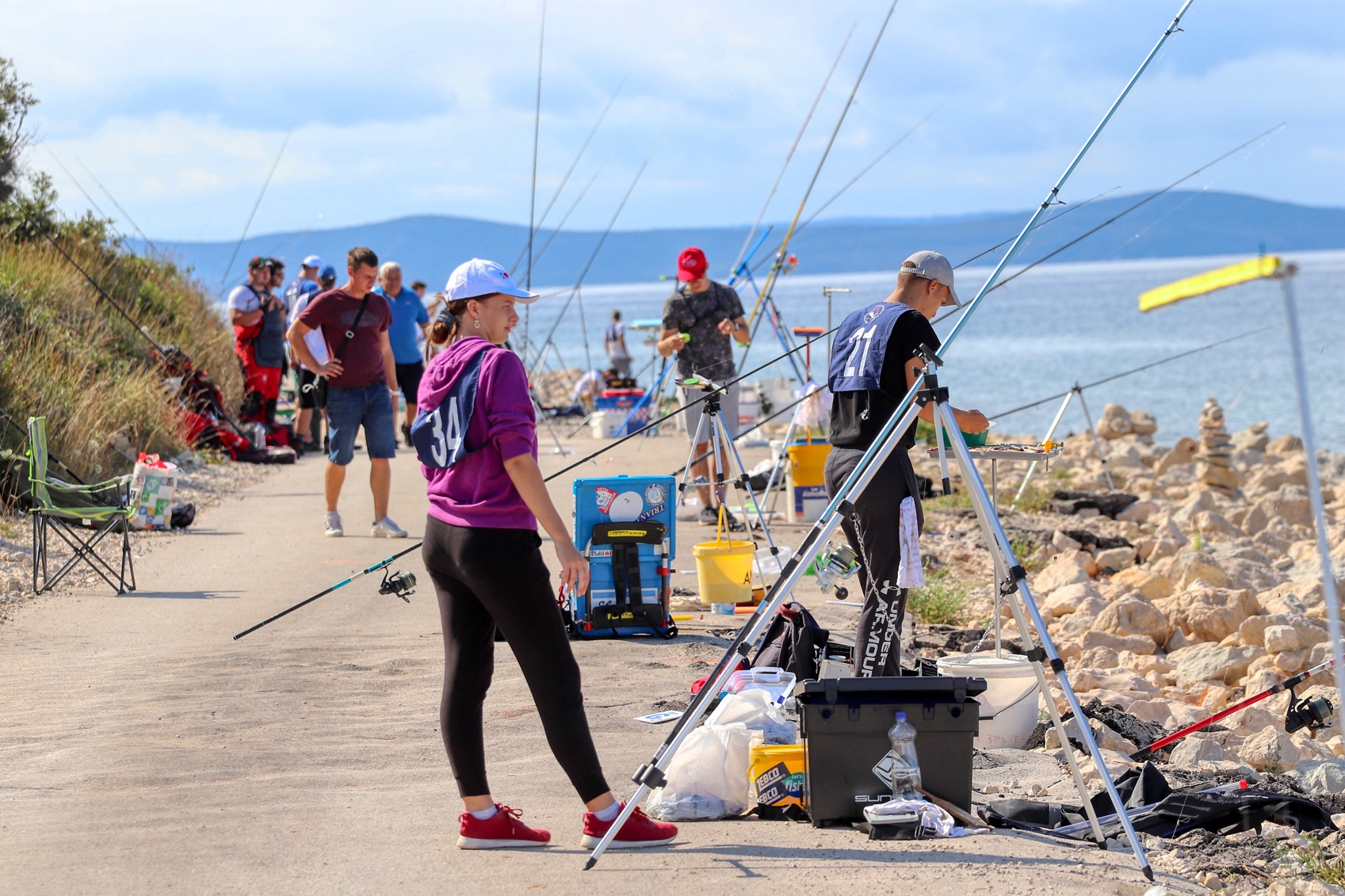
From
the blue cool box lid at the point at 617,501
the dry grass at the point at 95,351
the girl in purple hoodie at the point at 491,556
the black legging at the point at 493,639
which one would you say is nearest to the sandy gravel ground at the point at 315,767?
the girl in purple hoodie at the point at 491,556

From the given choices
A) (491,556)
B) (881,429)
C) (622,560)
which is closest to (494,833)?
(491,556)

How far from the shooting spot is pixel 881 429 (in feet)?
14.4

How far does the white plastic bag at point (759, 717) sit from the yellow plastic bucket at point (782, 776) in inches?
6.3

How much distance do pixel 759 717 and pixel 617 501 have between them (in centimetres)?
213

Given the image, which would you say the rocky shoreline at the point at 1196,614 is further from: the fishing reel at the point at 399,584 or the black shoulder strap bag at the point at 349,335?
the black shoulder strap bag at the point at 349,335

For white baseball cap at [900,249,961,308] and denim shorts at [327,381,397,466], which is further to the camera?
denim shorts at [327,381,397,466]

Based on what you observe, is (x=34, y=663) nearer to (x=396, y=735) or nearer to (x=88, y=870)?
(x=396, y=735)

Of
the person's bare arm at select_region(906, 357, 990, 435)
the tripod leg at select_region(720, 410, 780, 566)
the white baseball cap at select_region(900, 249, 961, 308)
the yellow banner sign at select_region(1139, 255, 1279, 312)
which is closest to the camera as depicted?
the yellow banner sign at select_region(1139, 255, 1279, 312)

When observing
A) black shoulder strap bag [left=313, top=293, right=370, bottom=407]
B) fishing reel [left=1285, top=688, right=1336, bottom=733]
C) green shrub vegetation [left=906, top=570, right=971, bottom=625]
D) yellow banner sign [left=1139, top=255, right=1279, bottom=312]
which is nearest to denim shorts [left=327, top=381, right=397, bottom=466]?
black shoulder strap bag [left=313, top=293, right=370, bottom=407]

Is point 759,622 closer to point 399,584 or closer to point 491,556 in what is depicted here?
point 491,556

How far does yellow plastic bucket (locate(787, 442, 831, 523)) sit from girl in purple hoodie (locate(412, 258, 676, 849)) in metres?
5.35

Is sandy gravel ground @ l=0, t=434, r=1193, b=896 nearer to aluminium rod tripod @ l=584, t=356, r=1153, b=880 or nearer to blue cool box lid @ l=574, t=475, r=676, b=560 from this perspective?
aluminium rod tripod @ l=584, t=356, r=1153, b=880

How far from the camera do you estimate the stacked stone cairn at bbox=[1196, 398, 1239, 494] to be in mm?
14203

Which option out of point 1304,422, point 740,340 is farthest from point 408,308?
point 1304,422
